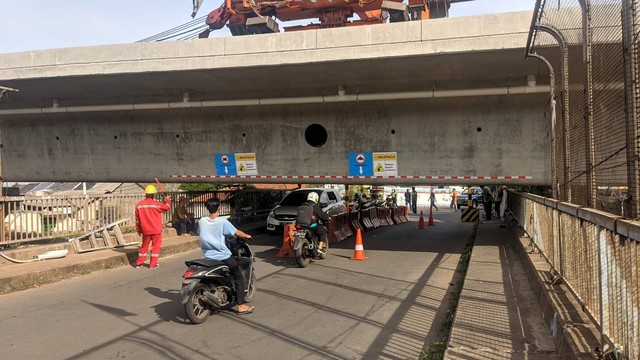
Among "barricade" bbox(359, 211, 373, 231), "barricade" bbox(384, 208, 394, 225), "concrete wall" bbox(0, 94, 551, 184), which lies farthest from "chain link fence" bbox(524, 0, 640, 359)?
"barricade" bbox(384, 208, 394, 225)

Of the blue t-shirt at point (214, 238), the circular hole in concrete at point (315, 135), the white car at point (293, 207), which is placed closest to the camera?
the blue t-shirt at point (214, 238)

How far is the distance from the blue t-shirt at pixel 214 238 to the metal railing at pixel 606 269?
4036 mm

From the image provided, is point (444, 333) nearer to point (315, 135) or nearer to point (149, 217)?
point (149, 217)

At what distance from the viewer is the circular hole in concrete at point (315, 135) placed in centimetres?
1273

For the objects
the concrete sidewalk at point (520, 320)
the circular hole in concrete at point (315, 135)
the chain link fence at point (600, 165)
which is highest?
the circular hole in concrete at point (315, 135)

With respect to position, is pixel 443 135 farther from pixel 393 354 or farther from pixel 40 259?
pixel 40 259

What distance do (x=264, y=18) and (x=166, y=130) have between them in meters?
5.92

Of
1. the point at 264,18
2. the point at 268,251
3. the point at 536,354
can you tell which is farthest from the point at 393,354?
the point at 264,18

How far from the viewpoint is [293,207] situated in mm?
15758

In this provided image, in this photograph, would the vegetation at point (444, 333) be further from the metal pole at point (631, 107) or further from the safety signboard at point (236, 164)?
the safety signboard at point (236, 164)

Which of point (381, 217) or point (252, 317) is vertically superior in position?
A: point (252, 317)

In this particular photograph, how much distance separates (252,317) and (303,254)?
375 centimetres

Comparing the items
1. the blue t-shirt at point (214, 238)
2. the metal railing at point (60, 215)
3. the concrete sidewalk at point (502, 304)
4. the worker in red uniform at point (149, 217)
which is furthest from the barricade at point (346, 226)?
the blue t-shirt at point (214, 238)

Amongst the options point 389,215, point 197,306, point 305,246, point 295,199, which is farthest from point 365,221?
point 197,306
